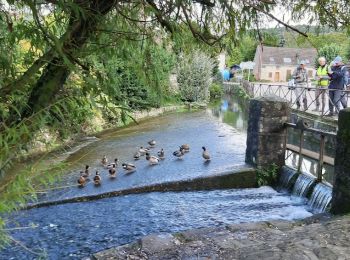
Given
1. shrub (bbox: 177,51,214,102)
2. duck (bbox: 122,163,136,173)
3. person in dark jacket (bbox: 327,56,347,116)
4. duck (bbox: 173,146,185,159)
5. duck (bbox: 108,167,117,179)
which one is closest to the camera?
duck (bbox: 108,167,117,179)

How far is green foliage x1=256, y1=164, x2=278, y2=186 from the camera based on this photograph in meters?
8.01

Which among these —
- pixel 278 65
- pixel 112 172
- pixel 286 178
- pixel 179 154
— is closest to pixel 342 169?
pixel 286 178

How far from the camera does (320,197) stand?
6.67 metres

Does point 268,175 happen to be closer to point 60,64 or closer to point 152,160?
point 152,160

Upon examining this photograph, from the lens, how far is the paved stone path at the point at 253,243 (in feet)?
12.2

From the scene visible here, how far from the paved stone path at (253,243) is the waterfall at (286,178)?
2.41 metres

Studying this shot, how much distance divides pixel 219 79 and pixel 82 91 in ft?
120

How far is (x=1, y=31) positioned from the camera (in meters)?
2.35

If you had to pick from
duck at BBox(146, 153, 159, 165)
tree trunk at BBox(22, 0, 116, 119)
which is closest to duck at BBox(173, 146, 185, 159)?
duck at BBox(146, 153, 159, 165)

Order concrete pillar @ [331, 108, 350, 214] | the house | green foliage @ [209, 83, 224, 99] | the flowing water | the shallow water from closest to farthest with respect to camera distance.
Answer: concrete pillar @ [331, 108, 350, 214], the shallow water, the flowing water, green foliage @ [209, 83, 224, 99], the house

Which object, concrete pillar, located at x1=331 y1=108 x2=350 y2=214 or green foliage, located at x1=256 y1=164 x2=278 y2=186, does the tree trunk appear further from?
green foliage, located at x1=256 y1=164 x2=278 y2=186

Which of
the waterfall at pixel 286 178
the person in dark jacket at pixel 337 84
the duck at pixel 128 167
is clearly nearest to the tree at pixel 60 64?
the waterfall at pixel 286 178

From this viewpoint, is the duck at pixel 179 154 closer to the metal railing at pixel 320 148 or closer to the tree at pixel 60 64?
the metal railing at pixel 320 148

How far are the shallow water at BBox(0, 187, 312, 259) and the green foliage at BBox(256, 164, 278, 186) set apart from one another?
0.21 m
